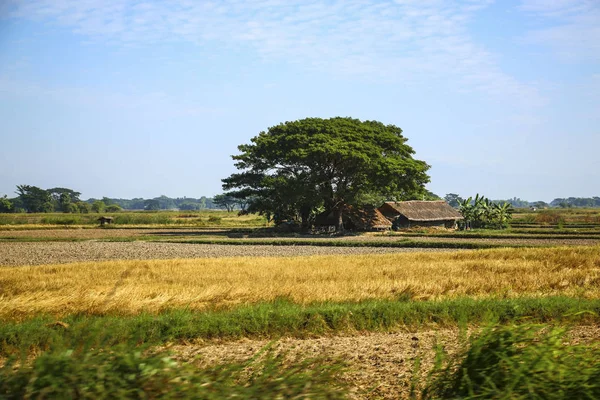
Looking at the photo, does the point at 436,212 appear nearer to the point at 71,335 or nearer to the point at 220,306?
the point at 220,306

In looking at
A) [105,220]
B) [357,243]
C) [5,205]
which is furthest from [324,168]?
[5,205]

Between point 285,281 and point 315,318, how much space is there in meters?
5.61

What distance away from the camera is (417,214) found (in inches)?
2462

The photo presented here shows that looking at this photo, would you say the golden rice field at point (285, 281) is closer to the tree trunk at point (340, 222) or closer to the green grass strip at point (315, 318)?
the green grass strip at point (315, 318)

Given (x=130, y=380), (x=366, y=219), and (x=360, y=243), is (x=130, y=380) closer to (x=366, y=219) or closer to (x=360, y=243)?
(x=360, y=243)

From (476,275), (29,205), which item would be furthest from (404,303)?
(29,205)

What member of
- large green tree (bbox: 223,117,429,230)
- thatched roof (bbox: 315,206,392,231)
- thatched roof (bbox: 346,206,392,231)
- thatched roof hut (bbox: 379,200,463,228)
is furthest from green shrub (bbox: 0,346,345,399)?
thatched roof hut (bbox: 379,200,463,228)

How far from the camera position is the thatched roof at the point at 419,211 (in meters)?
61.9

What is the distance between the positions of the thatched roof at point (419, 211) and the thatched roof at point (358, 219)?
4.59 metres

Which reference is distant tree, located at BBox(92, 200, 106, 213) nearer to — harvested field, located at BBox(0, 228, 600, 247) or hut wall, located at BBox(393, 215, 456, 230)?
harvested field, located at BBox(0, 228, 600, 247)

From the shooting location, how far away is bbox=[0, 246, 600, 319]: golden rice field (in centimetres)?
1289

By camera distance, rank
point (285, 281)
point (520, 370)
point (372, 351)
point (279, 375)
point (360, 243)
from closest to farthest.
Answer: point (279, 375), point (520, 370), point (372, 351), point (285, 281), point (360, 243)

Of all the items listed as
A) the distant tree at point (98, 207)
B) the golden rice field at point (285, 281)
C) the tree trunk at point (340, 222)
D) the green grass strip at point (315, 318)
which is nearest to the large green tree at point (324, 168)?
the tree trunk at point (340, 222)

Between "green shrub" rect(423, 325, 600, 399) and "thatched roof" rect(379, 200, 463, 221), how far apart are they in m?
57.2
